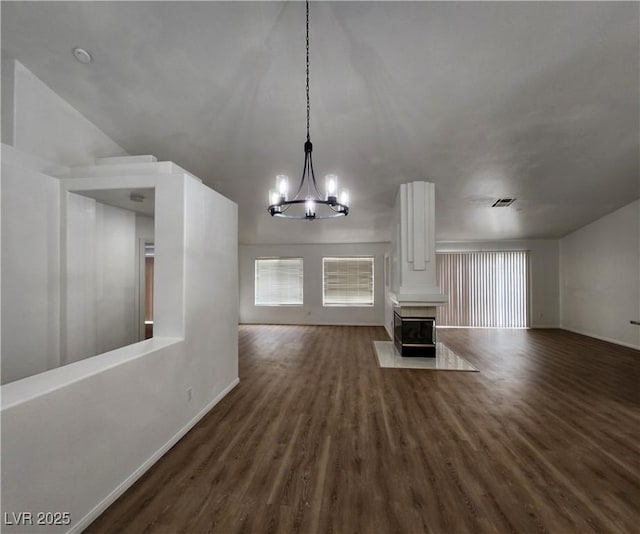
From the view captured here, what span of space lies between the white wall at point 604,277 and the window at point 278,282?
282 inches

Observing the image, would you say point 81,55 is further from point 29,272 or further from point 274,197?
point 274,197

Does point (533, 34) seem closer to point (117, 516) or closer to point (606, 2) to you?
point (606, 2)

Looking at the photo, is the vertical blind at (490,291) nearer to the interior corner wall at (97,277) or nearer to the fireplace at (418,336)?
the fireplace at (418,336)

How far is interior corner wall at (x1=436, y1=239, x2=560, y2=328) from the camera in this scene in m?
7.84

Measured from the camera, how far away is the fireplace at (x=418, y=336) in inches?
198

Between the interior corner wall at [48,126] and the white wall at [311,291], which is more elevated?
the interior corner wall at [48,126]

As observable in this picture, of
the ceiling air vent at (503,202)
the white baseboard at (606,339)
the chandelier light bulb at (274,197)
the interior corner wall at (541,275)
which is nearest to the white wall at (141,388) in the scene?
the chandelier light bulb at (274,197)

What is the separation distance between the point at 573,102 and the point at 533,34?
4.06ft

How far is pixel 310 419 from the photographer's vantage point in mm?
2869

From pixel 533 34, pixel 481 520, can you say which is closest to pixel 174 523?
pixel 481 520

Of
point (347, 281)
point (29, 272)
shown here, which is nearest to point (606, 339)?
point (347, 281)

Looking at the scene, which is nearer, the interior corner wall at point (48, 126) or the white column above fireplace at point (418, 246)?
the interior corner wall at point (48, 126)

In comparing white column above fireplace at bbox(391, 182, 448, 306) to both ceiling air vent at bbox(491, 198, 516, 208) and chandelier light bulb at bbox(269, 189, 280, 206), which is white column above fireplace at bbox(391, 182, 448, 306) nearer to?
ceiling air vent at bbox(491, 198, 516, 208)

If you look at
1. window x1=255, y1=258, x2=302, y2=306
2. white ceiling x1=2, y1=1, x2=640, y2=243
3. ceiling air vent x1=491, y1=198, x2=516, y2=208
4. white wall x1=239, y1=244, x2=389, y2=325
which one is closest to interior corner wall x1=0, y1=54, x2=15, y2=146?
white ceiling x1=2, y1=1, x2=640, y2=243
